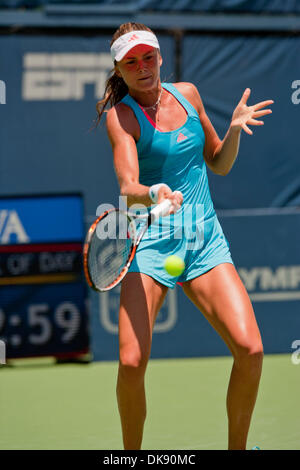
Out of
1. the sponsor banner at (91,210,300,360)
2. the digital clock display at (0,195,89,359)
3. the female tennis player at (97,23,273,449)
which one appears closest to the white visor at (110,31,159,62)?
the female tennis player at (97,23,273,449)

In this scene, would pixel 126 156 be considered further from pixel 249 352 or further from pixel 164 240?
pixel 249 352

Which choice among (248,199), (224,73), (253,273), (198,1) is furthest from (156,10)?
(253,273)

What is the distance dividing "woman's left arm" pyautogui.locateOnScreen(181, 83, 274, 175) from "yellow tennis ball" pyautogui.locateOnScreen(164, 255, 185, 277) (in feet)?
1.53

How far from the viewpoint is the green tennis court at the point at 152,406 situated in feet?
12.8

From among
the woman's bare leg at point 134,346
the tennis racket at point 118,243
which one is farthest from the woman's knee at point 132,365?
the tennis racket at point 118,243

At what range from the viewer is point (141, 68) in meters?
3.12

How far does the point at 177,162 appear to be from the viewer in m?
3.16

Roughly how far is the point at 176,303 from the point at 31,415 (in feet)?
6.79

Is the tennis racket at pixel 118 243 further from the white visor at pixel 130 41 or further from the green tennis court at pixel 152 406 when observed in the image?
the green tennis court at pixel 152 406

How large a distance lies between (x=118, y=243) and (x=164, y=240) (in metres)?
0.35

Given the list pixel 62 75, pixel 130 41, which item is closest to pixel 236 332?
pixel 130 41

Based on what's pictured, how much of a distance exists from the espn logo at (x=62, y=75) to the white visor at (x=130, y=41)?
11.3 feet

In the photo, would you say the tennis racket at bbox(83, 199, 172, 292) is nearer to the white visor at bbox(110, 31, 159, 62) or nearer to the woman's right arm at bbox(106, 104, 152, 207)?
the woman's right arm at bbox(106, 104, 152, 207)

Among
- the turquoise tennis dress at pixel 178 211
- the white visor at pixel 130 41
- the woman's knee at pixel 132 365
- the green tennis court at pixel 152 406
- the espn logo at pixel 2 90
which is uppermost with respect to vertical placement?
the white visor at pixel 130 41
